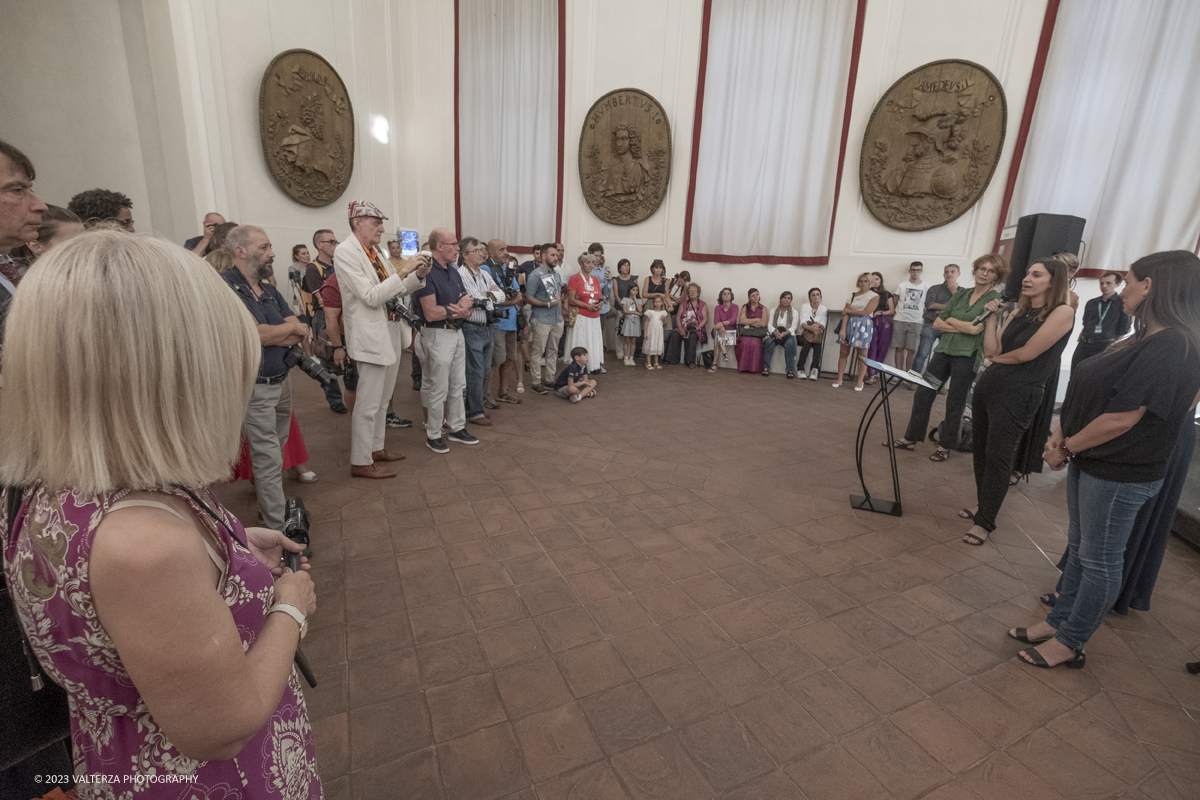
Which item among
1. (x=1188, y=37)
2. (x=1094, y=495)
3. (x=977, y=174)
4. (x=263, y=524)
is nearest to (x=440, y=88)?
(x=977, y=174)

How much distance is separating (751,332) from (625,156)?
359cm

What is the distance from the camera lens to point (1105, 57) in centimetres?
637

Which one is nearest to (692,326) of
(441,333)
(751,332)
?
(751,332)

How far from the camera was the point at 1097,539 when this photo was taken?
2.15 metres

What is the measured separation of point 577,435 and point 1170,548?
164 inches

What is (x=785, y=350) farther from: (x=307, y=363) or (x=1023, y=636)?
(x=307, y=363)

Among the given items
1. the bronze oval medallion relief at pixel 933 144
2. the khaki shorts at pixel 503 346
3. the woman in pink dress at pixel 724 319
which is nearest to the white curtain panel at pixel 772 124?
the bronze oval medallion relief at pixel 933 144

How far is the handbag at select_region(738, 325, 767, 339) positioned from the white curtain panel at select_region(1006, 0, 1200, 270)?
12.0ft

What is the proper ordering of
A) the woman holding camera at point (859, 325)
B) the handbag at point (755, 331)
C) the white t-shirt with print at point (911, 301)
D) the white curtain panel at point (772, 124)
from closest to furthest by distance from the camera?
the woman holding camera at point (859, 325) → the white t-shirt with print at point (911, 301) → the white curtain panel at point (772, 124) → the handbag at point (755, 331)

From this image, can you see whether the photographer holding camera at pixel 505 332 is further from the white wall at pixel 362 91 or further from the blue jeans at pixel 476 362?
the white wall at pixel 362 91

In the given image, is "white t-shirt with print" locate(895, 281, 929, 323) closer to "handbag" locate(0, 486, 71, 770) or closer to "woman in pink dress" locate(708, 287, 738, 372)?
"woman in pink dress" locate(708, 287, 738, 372)

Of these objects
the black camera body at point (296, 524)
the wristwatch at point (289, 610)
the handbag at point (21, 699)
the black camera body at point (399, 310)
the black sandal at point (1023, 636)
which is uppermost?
the black camera body at point (399, 310)

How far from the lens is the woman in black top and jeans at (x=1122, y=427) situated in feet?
6.34

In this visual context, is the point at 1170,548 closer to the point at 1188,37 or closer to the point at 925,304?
the point at 925,304
